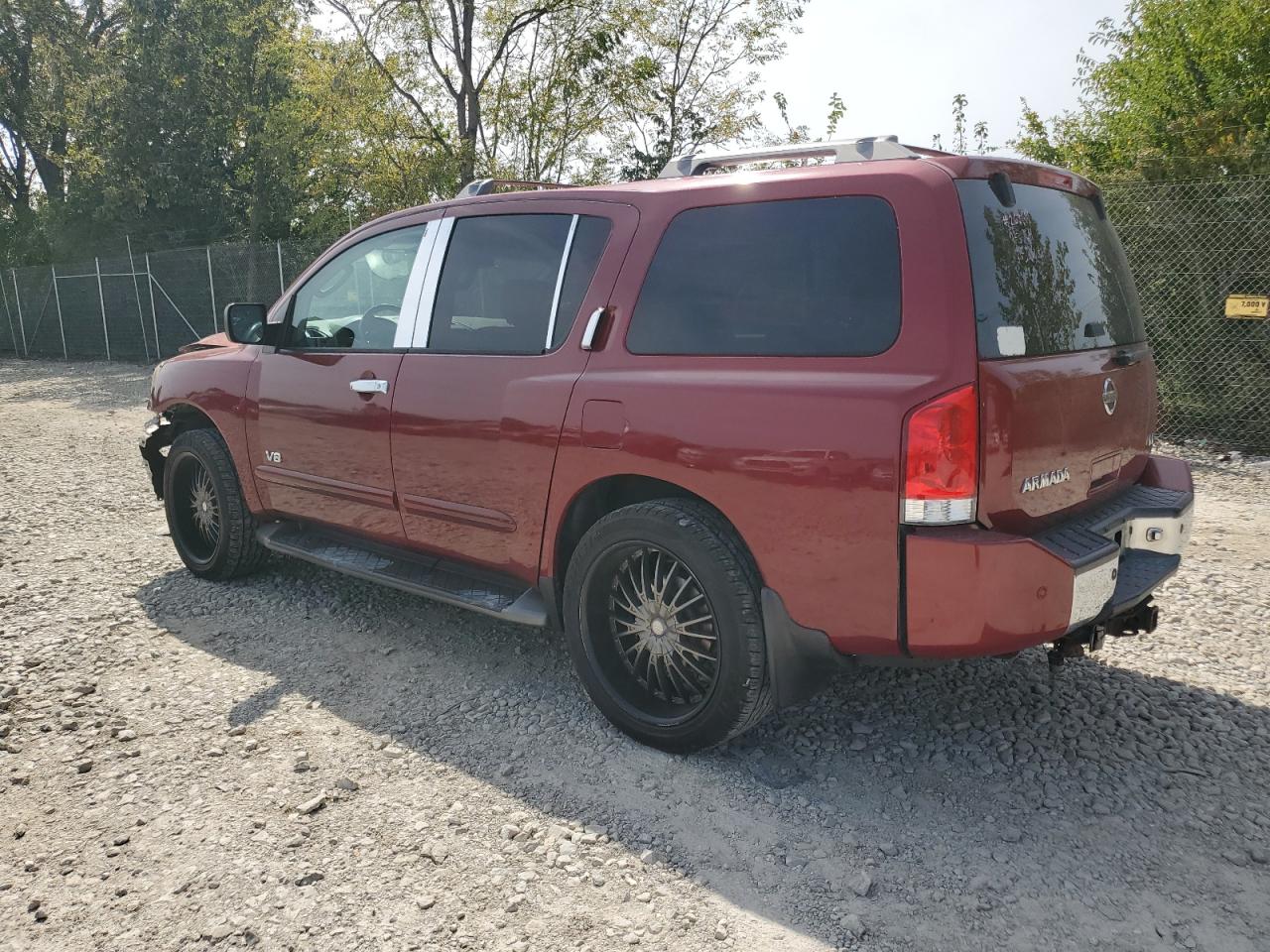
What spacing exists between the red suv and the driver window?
0.03 m

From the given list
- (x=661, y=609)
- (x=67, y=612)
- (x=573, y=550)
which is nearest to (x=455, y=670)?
(x=573, y=550)

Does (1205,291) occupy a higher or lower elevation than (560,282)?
lower

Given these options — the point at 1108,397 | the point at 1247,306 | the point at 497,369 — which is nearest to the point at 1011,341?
the point at 1108,397

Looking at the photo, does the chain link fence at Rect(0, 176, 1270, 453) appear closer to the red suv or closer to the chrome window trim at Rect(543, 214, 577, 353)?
the red suv

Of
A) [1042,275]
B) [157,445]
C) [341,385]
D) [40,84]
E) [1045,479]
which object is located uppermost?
[40,84]

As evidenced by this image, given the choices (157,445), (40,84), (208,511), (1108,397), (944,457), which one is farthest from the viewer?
(40,84)

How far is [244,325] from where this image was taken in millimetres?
4832

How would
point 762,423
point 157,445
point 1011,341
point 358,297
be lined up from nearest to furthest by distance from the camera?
point 1011,341
point 762,423
point 358,297
point 157,445

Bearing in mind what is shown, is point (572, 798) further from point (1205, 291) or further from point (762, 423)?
point (1205, 291)

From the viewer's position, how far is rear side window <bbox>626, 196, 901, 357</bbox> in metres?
2.88

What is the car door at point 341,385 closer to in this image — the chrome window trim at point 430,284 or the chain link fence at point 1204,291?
the chrome window trim at point 430,284

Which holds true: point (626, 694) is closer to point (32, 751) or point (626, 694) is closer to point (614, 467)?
point (614, 467)

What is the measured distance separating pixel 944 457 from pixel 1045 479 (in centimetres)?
43

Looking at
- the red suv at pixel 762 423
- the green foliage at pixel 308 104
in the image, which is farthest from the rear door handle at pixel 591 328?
the green foliage at pixel 308 104
